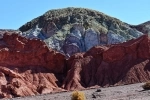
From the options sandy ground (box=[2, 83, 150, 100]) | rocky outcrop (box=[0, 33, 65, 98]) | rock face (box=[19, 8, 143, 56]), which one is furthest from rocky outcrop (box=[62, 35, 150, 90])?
rock face (box=[19, 8, 143, 56])

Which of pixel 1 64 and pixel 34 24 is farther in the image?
pixel 34 24

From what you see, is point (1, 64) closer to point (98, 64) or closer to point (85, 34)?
point (98, 64)

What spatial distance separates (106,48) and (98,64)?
561 centimetres

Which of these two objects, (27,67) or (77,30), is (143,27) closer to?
(77,30)

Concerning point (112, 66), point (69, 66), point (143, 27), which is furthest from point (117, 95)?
point (143, 27)

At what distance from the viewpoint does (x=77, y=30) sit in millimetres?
137250

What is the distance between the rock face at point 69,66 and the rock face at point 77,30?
125ft

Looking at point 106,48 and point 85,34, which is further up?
point 85,34

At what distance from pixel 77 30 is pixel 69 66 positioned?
49051mm

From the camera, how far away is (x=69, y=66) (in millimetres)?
89688

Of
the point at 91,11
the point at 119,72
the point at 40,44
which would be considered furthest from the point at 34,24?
the point at 119,72

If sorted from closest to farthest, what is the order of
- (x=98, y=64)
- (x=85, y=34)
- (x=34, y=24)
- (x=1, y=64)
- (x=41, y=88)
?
(x=41, y=88), (x=1, y=64), (x=98, y=64), (x=85, y=34), (x=34, y=24)

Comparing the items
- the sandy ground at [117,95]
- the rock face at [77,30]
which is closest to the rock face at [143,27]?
the rock face at [77,30]

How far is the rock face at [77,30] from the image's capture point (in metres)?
133
